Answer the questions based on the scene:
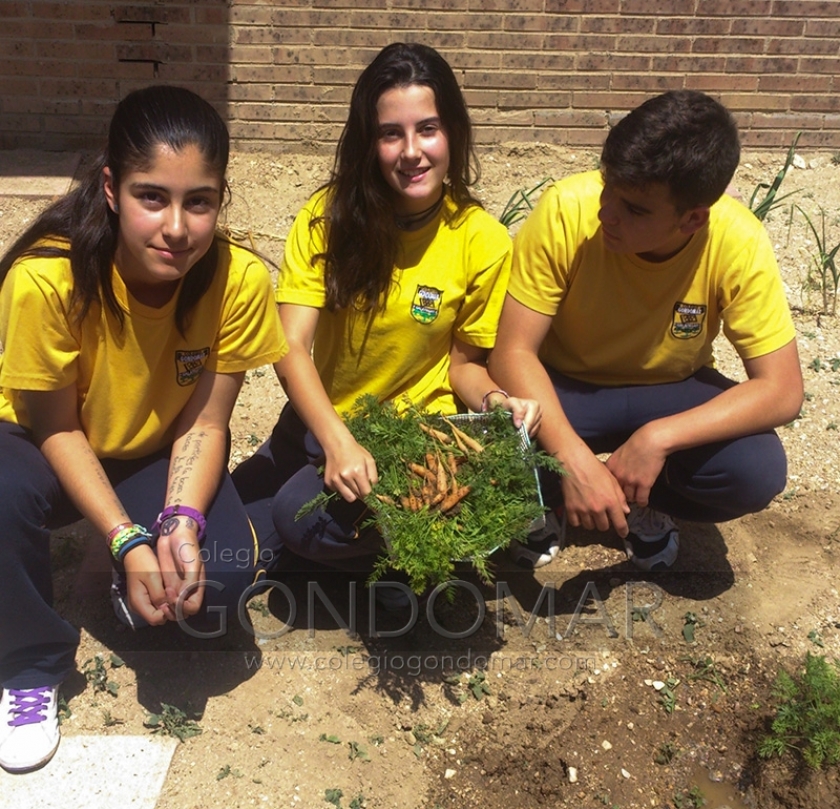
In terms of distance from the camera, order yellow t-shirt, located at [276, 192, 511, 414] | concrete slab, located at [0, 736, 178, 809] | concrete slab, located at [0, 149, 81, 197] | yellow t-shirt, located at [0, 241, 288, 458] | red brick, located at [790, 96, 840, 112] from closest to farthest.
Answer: yellow t-shirt, located at [0, 241, 288, 458]
concrete slab, located at [0, 736, 178, 809]
yellow t-shirt, located at [276, 192, 511, 414]
concrete slab, located at [0, 149, 81, 197]
red brick, located at [790, 96, 840, 112]

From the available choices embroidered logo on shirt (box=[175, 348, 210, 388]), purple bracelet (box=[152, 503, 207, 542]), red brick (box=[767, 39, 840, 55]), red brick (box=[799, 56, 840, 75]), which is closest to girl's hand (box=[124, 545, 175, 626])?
purple bracelet (box=[152, 503, 207, 542])

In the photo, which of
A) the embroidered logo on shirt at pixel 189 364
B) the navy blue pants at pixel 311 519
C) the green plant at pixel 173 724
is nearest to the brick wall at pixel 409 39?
the navy blue pants at pixel 311 519

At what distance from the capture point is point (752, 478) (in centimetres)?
266

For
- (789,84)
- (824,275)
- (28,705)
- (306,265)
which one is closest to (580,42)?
(789,84)

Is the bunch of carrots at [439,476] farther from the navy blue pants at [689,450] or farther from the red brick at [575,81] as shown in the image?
the red brick at [575,81]

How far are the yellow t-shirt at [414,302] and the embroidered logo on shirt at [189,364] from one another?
0.31m

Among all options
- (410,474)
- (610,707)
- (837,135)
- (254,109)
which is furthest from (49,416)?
(837,135)

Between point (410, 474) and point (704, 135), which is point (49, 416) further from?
point (704, 135)

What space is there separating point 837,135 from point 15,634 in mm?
4756

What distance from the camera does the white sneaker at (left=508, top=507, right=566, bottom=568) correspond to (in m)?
2.99

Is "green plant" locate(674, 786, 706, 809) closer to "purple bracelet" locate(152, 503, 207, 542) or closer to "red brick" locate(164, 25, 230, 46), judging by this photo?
"purple bracelet" locate(152, 503, 207, 542)

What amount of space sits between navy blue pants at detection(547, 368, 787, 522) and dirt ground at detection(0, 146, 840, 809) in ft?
1.03

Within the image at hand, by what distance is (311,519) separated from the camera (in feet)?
8.24

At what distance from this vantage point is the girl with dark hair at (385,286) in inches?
94.0
